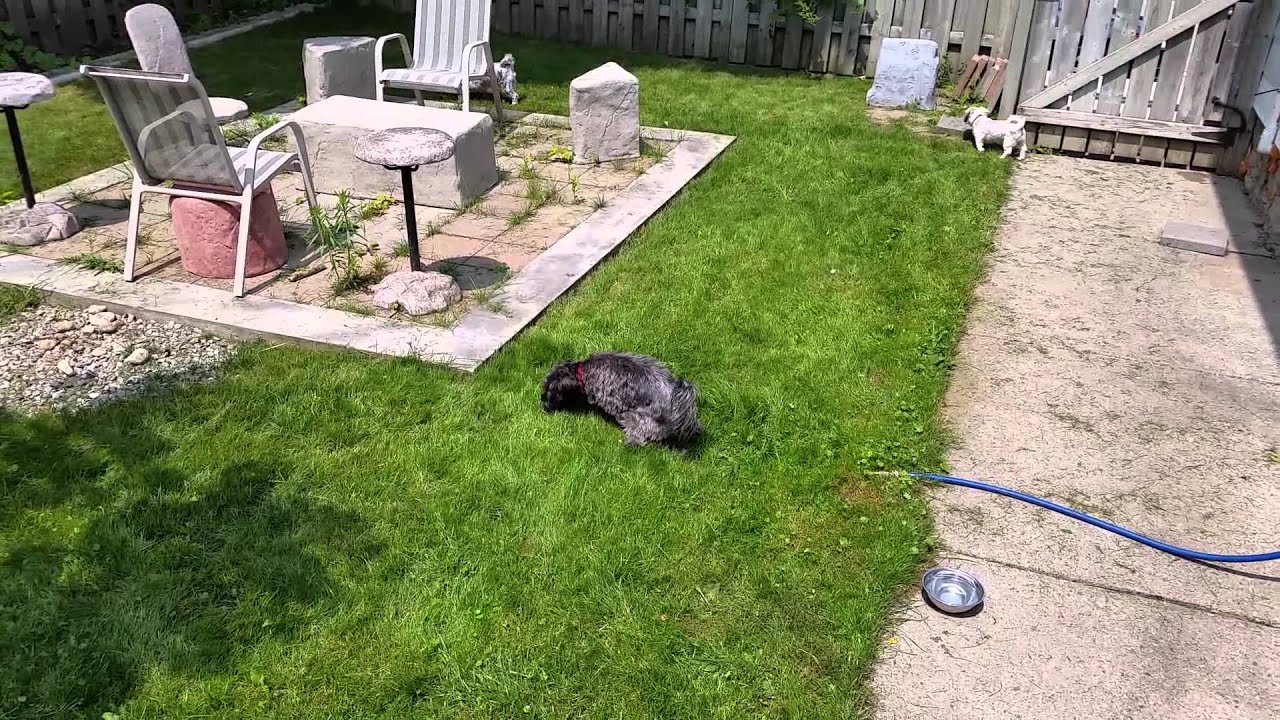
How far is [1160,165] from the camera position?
7012mm

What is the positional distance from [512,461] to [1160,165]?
5.64 meters

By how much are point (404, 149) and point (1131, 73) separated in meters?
5.13

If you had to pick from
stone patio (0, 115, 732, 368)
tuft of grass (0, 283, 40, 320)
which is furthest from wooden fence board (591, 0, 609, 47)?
tuft of grass (0, 283, 40, 320)

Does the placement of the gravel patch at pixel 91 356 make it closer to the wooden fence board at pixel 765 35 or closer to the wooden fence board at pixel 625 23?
the wooden fence board at pixel 765 35

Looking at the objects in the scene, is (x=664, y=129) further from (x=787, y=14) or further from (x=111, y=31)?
(x=111, y=31)

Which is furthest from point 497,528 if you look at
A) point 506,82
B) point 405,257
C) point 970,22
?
point 970,22

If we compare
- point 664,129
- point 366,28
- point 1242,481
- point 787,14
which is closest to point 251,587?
point 1242,481

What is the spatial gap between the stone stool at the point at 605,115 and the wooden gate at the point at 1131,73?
2.86 meters

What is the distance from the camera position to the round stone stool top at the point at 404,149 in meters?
4.39

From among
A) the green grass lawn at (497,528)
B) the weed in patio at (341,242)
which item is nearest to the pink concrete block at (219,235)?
the weed in patio at (341,242)

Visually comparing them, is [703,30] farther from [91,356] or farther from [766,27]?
[91,356]

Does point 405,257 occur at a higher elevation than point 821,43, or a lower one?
lower

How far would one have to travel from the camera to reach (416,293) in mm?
4504

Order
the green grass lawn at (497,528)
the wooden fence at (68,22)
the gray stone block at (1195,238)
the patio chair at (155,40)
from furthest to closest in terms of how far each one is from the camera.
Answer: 1. the wooden fence at (68,22)
2. the gray stone block at (1195,238)
3. the patio chair at (155,40)
4. the green grass lawn at (497,528)
